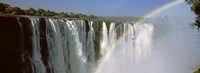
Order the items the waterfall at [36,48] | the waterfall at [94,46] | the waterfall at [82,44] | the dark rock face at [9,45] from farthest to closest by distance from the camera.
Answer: the waterfall at [82,44] < the waterfall at [36,48] < the waterfall at [94,46] < the dark rock face at [9,45]

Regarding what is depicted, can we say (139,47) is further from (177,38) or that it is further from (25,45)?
(25,45)

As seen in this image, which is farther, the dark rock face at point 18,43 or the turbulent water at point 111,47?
the turbulent water at point 111,47

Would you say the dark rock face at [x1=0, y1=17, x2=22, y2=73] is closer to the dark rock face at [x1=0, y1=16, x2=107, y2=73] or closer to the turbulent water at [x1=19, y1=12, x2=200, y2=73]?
the dark rock face at [x1=0, y1=16, x2=107, y2=73]

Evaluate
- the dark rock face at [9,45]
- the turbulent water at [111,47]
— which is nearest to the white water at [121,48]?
the turbulent water at [111,47]

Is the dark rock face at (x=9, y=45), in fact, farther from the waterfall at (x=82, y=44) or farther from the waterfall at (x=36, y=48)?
the waterfall at (x=36, y=48)

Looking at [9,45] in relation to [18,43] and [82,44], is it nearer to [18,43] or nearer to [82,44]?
[18,43]

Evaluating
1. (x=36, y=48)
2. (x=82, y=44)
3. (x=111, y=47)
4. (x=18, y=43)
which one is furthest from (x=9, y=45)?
(x=111, y=47)

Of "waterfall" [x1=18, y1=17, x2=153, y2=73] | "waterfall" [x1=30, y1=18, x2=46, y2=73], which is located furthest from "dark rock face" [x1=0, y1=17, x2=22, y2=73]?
"waterfall" [x1=30, y1=18, x2=46, y2=73]

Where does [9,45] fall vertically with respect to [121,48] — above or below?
above

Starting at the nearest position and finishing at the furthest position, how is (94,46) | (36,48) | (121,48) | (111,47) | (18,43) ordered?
1. (18,43)
2. (36,48)
3. (94,46)
4. (111,47)
5. (121,48)
